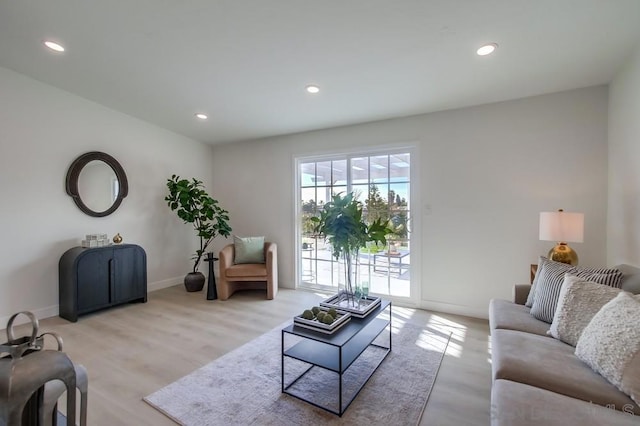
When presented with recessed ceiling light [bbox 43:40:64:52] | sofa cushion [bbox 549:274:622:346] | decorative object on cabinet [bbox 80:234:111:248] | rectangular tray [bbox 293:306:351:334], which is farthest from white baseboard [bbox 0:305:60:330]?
sofa cushion [bbox 549:274:622:346]

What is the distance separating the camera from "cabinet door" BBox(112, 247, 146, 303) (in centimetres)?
373

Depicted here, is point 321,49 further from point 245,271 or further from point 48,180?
point 48,180

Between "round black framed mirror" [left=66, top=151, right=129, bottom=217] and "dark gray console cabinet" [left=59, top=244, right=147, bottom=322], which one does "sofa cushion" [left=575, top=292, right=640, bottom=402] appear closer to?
"dark gray console cabinet" [left=59, top=244, right=147, bottom=322]

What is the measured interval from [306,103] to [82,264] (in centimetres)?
325

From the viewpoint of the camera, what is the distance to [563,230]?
2.47 m

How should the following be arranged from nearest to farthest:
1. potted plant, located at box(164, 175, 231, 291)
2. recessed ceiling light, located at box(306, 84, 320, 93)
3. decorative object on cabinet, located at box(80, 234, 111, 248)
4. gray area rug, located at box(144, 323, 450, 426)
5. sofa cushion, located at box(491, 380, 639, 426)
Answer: sofa cushion, located at box(491, 380, 639, 426)
gray area rug, located at box(144, 323, 450, 426)
recessed ceiling light, located at box(306, 84, 320, 93)
decorative object on cabinet, located at box(80, 234, 111, 248)
potted plant, located at box(164, 175, 231, 291)

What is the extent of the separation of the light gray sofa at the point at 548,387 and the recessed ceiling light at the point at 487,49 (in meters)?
1.87

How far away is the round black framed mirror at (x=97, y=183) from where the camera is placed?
366cm

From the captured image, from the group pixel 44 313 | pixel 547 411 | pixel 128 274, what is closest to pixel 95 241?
pixel 128 274

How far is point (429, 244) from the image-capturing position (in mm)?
3623

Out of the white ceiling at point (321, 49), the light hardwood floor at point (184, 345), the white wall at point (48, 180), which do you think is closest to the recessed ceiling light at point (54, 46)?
the white ceiling at point (321, 49)

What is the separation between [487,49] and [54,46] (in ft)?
12.6

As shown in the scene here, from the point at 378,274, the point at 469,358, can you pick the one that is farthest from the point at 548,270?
the point at 378,274

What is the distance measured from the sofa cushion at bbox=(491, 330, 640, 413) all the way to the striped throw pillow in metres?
0.29
